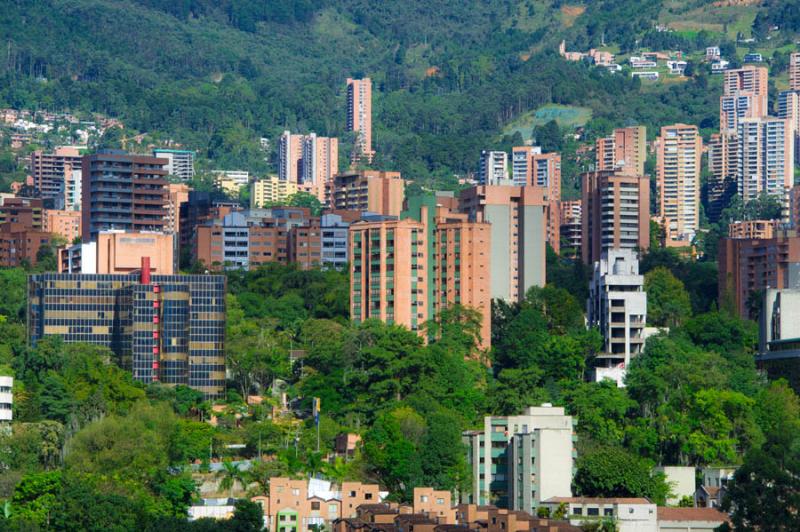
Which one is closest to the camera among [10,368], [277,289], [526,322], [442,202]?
[10,368]

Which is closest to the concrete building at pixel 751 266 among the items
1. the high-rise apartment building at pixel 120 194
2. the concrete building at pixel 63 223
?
the high-rise apartment building at pixel 120 194

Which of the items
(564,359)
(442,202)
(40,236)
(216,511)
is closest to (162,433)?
(216,511)

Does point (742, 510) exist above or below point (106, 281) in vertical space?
below

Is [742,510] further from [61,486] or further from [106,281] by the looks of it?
[106,281]

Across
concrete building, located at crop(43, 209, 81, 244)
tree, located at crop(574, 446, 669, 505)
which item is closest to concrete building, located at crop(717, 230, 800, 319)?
tree, located at crop(574, 446, 669, 505)

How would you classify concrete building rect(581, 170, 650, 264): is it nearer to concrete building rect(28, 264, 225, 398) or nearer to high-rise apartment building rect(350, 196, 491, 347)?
high-rise apartment building rect(350, 196, 491, 347)
